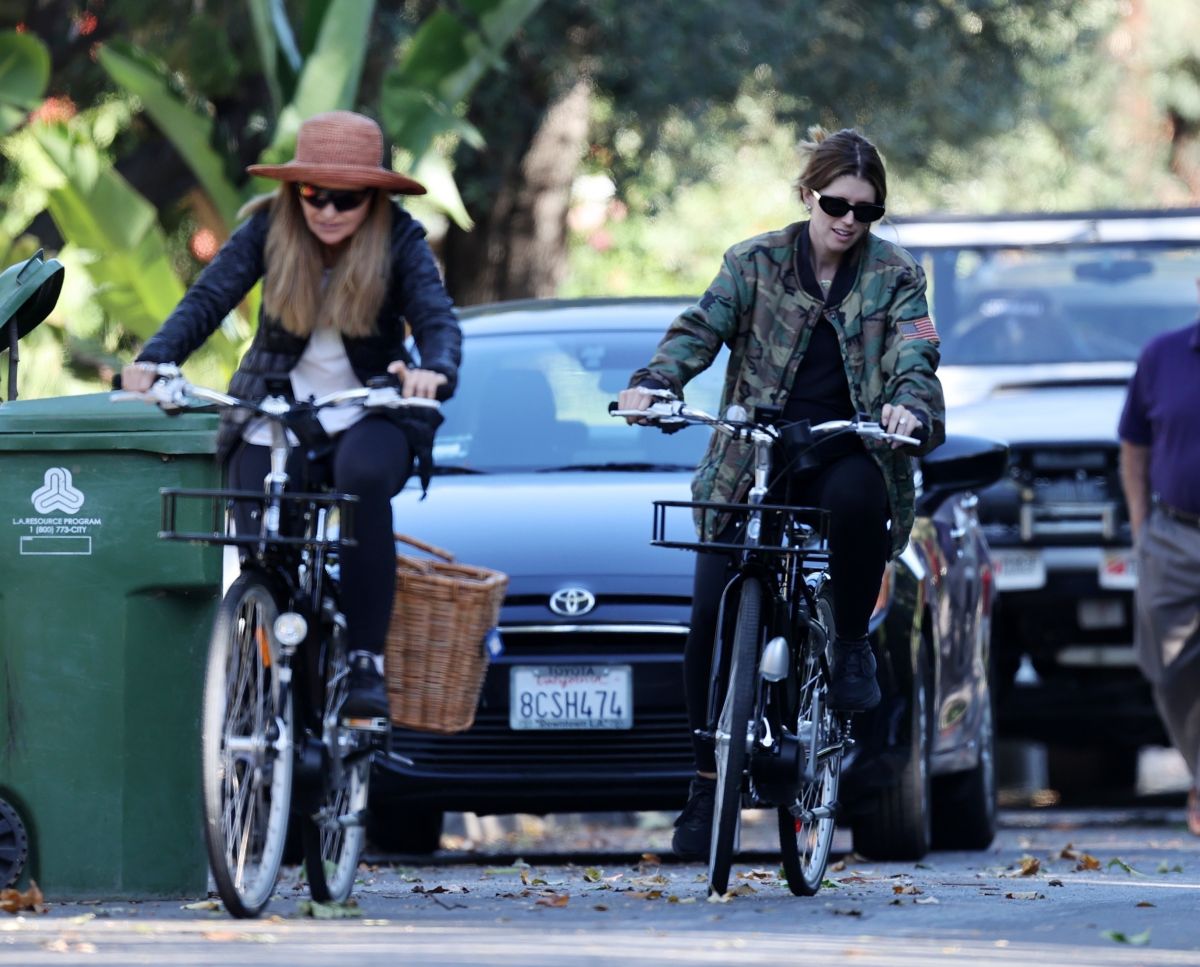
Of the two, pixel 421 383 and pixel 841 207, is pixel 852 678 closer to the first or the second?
pixel 841 207

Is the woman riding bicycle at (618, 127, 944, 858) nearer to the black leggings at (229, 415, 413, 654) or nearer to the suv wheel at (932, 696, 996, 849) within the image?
the black leggings at (229, 415, 413, 654)

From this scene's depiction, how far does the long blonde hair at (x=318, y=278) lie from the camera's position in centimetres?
649

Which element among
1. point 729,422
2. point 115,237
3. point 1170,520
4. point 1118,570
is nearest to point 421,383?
point 729,422

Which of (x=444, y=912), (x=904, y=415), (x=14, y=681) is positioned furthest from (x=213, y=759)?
(x=904, y=415)

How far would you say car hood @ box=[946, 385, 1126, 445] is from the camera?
12320mm

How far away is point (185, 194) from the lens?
16.7 m

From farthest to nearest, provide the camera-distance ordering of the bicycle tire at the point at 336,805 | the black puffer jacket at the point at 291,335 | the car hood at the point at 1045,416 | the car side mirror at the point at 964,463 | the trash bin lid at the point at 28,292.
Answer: the car hood at the point at 1045,416 → the car side mirror at the point at 964,463 → the trash bin lid at the point at 28,292 → the black puffer jacket at the point at 291,335 → the bicycle tire at the point at 336,805

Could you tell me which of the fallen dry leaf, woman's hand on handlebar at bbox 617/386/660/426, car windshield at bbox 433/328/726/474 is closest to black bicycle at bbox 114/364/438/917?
woman's hand on handlebar at bbox 617/386/660/426

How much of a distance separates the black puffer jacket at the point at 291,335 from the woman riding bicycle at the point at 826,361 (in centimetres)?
51

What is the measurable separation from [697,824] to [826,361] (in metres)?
1.16

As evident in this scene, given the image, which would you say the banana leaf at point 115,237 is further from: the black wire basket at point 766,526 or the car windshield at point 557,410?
the black wire basket at point 766,526

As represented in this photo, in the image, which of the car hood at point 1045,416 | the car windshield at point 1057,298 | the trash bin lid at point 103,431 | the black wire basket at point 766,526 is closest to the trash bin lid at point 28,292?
the trash bin lid at point 103,431

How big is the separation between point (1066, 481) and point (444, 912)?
21.9 feet

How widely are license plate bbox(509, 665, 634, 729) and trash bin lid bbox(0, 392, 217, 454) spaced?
148cm
